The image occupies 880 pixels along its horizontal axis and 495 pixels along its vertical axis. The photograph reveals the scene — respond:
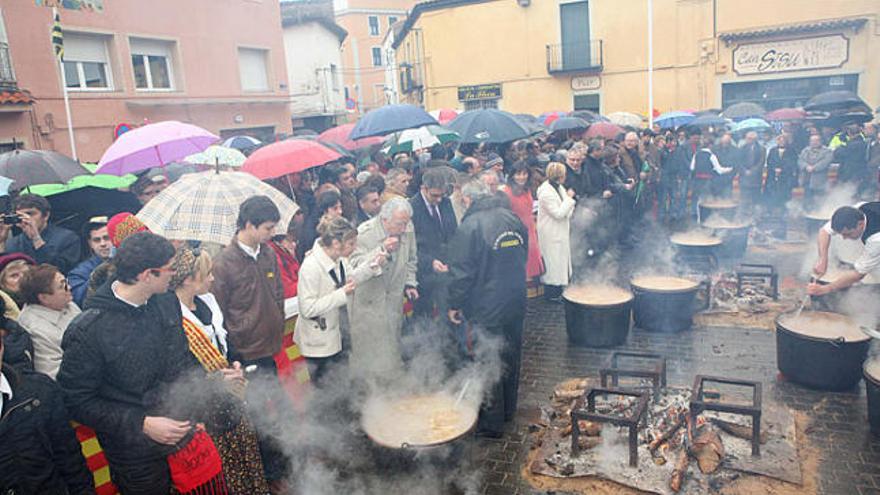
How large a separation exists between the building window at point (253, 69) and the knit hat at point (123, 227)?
55.3ft

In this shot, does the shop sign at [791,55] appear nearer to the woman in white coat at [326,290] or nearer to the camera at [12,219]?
the woman in white coat at [326,290]

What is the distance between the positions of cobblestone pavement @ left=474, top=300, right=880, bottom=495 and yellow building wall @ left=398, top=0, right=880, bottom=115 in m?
19.7

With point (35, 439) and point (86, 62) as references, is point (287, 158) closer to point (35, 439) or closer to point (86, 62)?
point (35, 439)

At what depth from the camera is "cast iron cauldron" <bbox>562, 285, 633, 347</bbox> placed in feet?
22.5

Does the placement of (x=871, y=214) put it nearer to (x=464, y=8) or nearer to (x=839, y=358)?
(x=839, y=358)

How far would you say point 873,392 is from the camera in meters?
4.79

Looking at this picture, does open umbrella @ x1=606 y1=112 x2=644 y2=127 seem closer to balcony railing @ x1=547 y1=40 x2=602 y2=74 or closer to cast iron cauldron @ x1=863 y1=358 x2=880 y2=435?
balcony railing @ x1=547 y1=40 x2=602 y2=74

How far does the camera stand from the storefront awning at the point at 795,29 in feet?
69.8

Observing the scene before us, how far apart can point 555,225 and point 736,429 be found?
153 inches

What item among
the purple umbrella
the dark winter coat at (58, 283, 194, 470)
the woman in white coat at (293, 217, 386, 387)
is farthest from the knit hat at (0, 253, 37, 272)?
the purple umbrella

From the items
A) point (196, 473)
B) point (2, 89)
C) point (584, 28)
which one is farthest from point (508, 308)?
point (584, 28)

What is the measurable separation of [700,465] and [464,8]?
88.4 feet

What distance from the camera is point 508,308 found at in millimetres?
5188

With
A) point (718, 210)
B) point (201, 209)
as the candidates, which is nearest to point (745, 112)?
point (718, 210)
